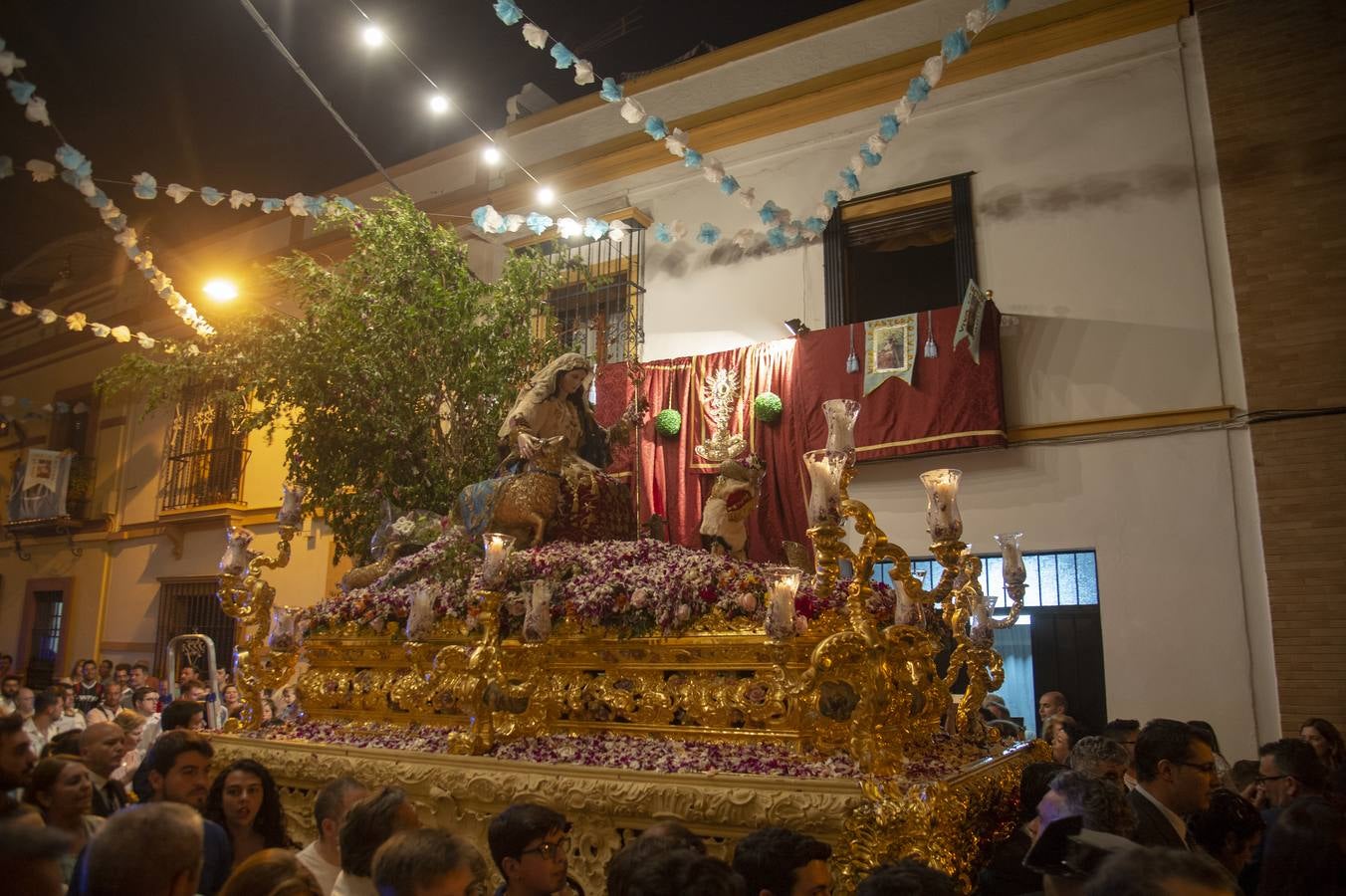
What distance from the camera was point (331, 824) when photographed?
3.34m

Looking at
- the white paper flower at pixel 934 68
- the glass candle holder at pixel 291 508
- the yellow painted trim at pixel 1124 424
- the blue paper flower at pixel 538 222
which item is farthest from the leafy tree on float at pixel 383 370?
the yellow painted trim at pixel 1124 424

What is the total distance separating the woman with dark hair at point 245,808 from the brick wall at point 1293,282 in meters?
6.75

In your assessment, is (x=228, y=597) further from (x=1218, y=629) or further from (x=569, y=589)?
(x=1218, y=629)

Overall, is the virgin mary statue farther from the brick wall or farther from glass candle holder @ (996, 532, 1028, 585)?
the brick wall

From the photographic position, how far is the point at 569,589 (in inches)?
211

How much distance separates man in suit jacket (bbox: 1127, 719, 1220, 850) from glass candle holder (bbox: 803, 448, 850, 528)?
51.9 inches

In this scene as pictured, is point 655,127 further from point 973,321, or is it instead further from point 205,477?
point 205,477

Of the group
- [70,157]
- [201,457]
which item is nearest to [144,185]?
[70,157]

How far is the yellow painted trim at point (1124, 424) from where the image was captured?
7703 mm

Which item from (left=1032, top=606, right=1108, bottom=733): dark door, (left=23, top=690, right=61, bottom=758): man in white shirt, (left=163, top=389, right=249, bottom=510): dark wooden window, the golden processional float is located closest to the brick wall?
(left=1032, top=606, right=1108, bottom=733): dark door

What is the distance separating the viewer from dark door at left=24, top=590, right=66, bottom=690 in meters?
16.5

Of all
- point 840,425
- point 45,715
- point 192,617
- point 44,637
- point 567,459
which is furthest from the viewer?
point 44,637

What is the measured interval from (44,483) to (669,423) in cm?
1278

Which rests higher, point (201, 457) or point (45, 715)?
point (201, 457)
